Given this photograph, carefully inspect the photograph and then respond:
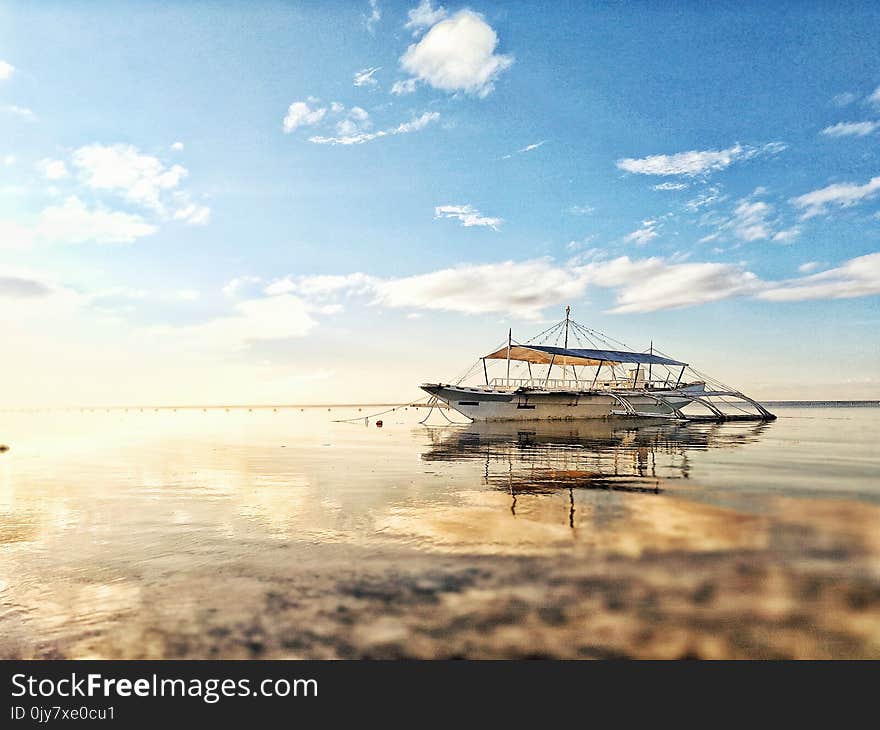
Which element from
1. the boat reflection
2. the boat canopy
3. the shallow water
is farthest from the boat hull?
the shallow water

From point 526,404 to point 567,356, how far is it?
10.1 metres

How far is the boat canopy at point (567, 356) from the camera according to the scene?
6112cm

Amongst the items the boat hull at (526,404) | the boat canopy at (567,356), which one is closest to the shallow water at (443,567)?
the boat hull at (526,404)

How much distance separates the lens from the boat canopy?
2406 inches

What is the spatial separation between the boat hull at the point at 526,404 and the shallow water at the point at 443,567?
38.2m

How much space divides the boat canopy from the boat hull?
5.48 metres

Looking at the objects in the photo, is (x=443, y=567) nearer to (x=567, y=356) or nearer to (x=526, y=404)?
(x=526, y=404)

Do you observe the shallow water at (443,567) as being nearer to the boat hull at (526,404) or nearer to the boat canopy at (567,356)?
the boat hull at (526,404)
